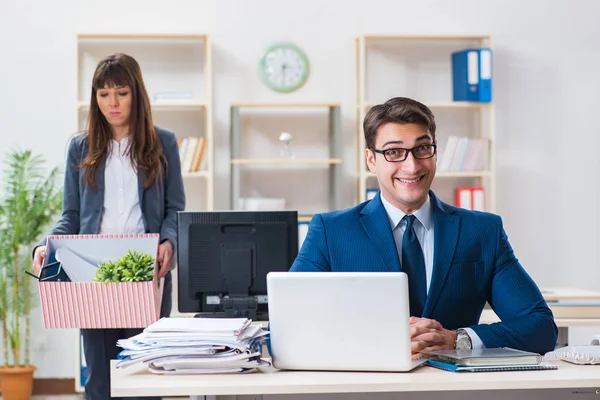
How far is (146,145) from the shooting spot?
312cm

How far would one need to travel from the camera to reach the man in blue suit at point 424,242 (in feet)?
7.43

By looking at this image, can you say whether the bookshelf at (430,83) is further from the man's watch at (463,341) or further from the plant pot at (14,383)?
the man's watch at (463,341)

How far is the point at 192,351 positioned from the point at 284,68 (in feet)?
12.9

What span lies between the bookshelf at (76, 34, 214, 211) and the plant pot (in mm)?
1424

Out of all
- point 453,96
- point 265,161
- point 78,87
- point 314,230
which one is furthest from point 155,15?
point 314,230

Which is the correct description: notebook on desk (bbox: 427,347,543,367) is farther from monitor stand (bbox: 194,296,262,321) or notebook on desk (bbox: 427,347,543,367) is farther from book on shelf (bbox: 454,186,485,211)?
book on shelf (bbox: 454,186,485,211)

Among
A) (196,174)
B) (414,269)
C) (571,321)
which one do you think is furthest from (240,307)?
(196,174)

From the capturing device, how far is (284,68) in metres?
5.54

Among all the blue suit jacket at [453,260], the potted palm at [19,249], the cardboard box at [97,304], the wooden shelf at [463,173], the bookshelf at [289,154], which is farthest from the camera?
the bookshelf at [289,154]

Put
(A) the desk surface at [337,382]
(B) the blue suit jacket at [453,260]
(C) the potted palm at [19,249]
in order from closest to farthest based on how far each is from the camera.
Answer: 1. (A) the desk surface at [337,382]
2. (B) the blue suit jacket at [453,260]
3. (C) the potted palm at [19,249]

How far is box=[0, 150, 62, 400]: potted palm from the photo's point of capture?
202 inches

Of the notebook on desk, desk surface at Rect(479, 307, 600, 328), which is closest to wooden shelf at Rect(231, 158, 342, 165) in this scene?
desk surface at Rect(479, 307, 600, 328)

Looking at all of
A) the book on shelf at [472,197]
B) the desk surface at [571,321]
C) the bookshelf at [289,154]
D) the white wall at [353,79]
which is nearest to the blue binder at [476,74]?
the white wall at [353,79]

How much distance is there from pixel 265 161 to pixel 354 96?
769mm
